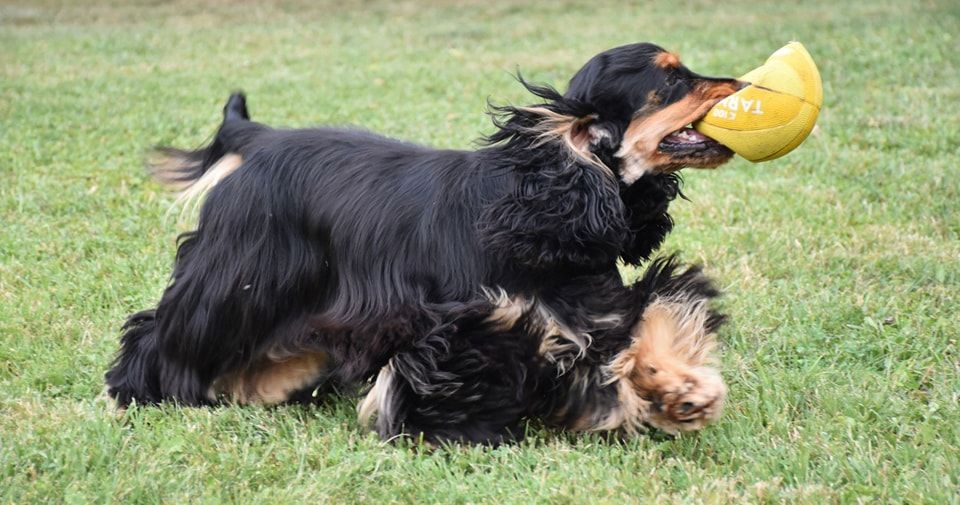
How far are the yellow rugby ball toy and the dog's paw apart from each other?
2.65 ft

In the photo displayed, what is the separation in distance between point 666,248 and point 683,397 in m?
2.63

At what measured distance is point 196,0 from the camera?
22250mm

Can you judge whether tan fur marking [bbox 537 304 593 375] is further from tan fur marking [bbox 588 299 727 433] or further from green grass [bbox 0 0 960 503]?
green grass [bbox 0 0 960 503]

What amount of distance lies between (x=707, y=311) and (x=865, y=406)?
664 mm

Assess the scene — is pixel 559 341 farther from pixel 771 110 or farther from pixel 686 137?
pixel 771 110

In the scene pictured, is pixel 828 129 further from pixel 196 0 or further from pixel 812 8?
pixel 196 0

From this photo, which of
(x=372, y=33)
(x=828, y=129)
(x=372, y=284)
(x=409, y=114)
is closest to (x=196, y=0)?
(x=372, y=33)

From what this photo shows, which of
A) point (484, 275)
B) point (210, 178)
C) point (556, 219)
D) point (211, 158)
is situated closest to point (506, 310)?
point (484, 275)

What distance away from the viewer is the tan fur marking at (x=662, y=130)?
3.70 meters

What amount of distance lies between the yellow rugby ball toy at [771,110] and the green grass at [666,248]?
3.21 ft

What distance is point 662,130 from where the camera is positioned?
3.70 m

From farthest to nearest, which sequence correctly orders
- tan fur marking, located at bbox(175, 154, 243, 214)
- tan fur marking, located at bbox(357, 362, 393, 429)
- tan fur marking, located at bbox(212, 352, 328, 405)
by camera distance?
tan fur marking, located at bbox(175, 154, 243, 214) → tan fur marking, located at bbox(212, 352, 328, 405) → tan fur marking, located at bbox(357, 362, 393, 429)

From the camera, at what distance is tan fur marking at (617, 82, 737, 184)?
12.1ft

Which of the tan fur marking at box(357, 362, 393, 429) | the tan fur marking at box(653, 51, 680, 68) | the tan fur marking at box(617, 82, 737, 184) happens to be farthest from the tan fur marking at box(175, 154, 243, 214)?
the tan fur marking at box(653, 51, 680, 68)
